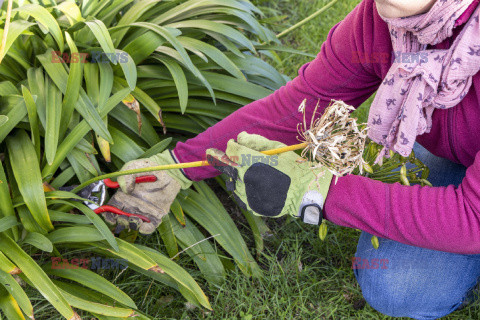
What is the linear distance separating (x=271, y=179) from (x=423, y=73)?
46 centimetres

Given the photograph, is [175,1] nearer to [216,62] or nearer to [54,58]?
[216,62]

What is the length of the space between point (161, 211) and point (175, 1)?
100cm

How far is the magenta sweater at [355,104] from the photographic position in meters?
1.25

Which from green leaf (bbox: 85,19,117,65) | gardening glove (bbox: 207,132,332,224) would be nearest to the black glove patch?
gardening glove (bbox: 207,132,332,224)

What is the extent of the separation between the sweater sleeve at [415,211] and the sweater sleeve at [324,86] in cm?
30

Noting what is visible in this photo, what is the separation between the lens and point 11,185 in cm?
167

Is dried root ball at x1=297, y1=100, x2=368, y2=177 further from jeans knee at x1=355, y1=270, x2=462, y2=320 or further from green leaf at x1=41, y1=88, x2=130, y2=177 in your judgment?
green leaf at x1=41, y1=88, x2=130, y2=177

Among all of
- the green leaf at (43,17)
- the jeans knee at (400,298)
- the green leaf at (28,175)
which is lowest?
the jeans knee at (400,298)

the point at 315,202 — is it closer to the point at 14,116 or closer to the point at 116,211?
the point at 116,211

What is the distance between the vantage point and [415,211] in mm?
1271

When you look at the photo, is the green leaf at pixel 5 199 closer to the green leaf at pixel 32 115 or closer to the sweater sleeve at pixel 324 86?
the green leaf at pixel 32 115

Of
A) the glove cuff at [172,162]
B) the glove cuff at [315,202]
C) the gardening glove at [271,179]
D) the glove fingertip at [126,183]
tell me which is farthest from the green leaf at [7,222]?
the glove cuff at [315,202]

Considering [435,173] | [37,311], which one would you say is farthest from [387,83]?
[37,311]

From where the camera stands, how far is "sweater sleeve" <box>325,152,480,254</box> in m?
1.23
